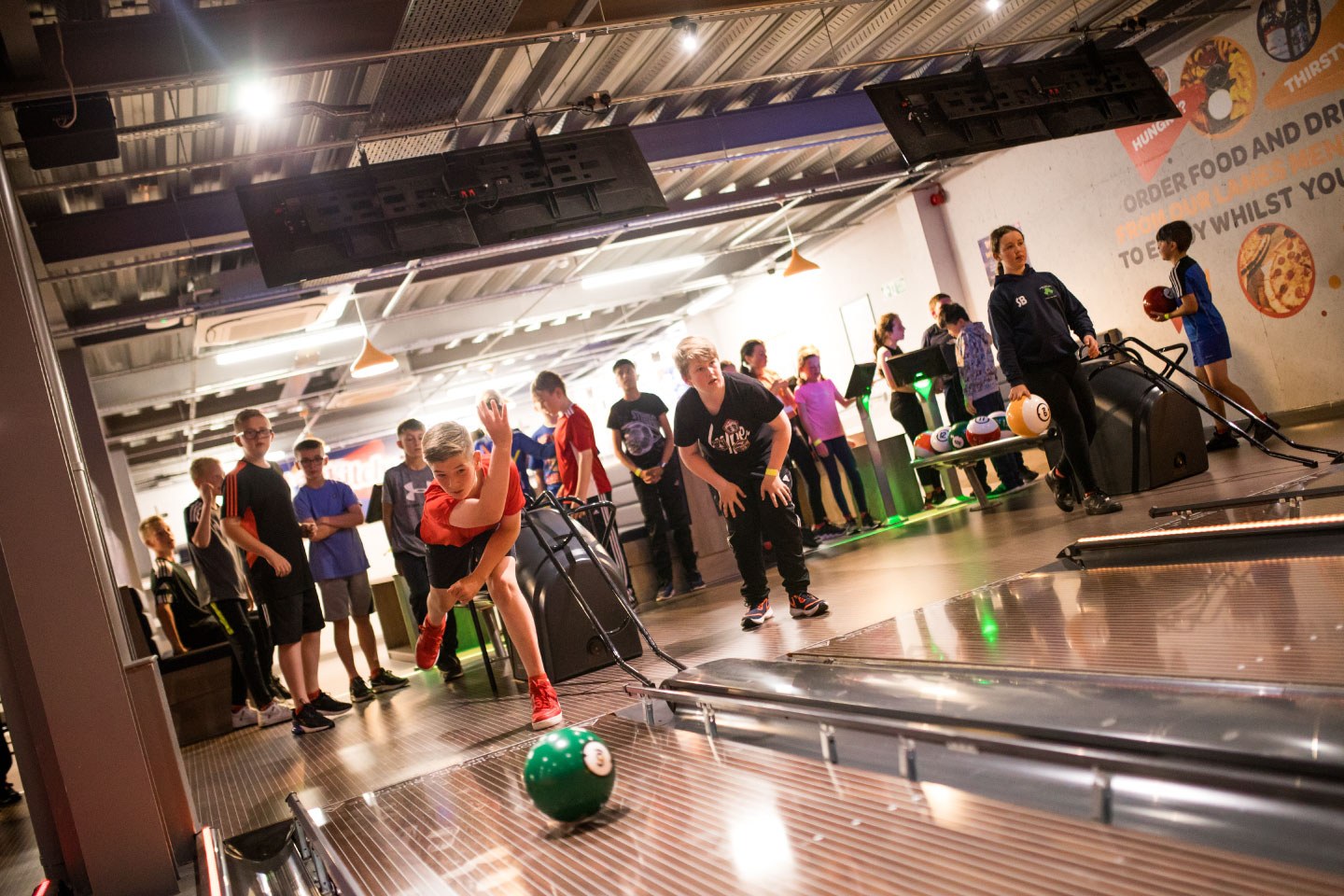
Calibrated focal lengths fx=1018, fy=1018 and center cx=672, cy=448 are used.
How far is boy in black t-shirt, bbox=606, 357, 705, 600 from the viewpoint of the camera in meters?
7.95

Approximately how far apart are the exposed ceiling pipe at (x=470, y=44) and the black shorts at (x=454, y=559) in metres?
3.37

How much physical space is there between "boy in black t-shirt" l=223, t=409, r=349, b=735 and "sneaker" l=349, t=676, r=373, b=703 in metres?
0.93

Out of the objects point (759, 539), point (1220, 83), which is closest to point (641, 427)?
point (759, 539)

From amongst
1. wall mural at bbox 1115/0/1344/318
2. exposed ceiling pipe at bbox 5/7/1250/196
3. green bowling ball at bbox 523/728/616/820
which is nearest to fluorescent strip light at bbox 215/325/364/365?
exposed ceiling pipe at bbox 5/7/1250/196

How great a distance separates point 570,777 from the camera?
2.68m

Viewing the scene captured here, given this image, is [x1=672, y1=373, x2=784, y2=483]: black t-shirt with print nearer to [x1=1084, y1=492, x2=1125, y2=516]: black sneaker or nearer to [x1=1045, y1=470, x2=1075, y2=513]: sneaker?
[x1=1084, y1=492, x2=1125, y2=516]: black sneaker

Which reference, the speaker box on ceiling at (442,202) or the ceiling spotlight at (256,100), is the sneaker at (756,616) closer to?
the speaker box on ceiling at (442,202)

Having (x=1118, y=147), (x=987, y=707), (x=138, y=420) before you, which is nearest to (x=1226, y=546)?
(x=987, y=707)

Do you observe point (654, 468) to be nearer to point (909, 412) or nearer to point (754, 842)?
point (909, 412)

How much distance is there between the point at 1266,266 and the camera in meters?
9.64

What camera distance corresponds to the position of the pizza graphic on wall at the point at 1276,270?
30.5 ft

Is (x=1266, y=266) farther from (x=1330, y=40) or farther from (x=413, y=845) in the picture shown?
(x=413, y=845)

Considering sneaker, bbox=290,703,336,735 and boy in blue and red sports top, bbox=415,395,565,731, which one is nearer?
boy in blue and red sports top, bbox=415,395,565,731

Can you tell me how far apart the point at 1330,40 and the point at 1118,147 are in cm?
250
